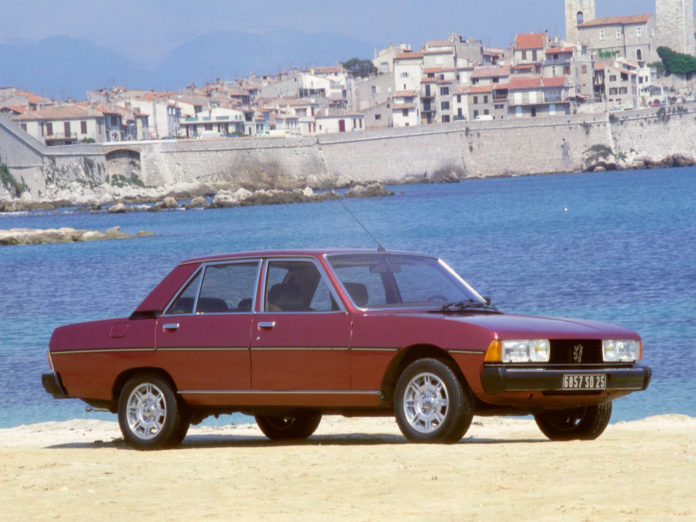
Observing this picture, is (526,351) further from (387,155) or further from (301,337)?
(387,155)

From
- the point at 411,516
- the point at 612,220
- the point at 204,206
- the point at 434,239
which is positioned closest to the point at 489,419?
the point at 411,516

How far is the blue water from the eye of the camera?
792 inches

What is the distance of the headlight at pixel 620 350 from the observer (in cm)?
740

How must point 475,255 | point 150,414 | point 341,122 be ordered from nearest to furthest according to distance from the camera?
point 150,414 < point 475,255 < point 341,122

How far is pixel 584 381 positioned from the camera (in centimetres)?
722

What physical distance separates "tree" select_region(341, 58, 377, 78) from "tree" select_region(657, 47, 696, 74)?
133 ft

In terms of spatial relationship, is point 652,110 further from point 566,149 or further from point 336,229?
point 336,229

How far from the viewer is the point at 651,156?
128750 mm

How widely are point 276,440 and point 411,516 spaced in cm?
364

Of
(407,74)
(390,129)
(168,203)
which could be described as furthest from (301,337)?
(407,74)

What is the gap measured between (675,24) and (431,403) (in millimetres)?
145620

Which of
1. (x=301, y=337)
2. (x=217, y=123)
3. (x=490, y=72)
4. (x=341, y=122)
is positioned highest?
(x=490, y=72)

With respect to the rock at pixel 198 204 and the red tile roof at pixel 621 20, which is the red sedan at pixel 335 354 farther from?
the red tile roof at pixel 621 20

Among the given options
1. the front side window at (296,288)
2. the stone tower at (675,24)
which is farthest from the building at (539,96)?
the front side window at (296,288)
